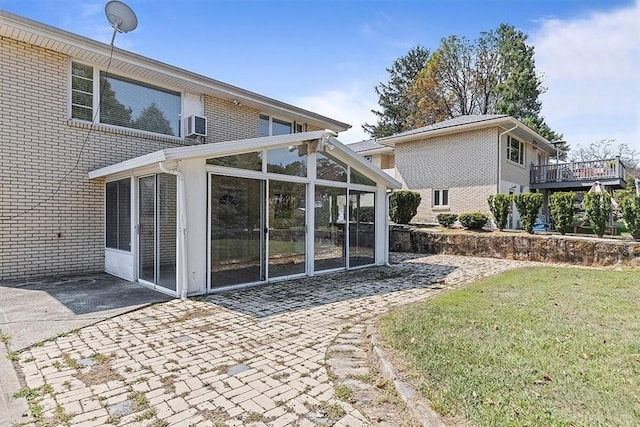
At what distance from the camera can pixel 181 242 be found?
646 centimetres

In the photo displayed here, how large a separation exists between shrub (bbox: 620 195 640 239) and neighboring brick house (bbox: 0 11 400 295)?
27.2 feet

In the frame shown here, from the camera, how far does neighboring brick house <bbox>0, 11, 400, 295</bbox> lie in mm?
6875

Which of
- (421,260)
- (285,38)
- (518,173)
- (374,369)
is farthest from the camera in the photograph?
(518,173)

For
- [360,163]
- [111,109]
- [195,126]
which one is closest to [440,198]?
[360,163]

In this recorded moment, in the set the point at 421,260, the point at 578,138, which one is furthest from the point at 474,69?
the point at 421,260

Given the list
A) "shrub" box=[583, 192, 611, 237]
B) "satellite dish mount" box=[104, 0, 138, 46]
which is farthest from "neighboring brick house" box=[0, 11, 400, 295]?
"shrub" box=[583, 192, 611, 237]

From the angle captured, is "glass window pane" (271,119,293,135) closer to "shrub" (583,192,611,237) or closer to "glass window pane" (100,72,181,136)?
"glass window pane" (100,72,181,136)

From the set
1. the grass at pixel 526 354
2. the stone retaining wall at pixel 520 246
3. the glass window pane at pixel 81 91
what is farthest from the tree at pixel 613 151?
the glass window pane at pixel 81 91

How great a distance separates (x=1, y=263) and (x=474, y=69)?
32752 mm

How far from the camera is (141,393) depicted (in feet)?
10.3

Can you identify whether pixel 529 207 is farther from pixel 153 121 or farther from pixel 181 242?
pixel 153 121

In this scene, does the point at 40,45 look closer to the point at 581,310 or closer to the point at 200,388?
the point at 200,388

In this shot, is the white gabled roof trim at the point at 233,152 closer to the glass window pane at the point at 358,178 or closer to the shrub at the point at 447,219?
the glass window pane at the point at 358,178

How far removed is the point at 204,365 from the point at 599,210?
44.6 feet
